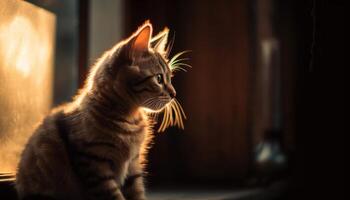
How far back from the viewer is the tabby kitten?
1.13 m

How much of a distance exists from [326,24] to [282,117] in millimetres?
1340

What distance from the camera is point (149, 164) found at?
2102 millimetres

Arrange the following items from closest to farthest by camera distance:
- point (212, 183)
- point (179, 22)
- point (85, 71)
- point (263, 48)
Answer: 1. point (85, 71)
2. point (212, 183)
3. point (179, 22)
4. point (263, 48)

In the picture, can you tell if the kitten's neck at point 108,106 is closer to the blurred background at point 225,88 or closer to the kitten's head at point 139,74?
the kitten's head at point 139,74

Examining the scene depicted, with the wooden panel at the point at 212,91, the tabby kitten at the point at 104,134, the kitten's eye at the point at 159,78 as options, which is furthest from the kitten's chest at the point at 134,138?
the wooden panel at the point at 212,91

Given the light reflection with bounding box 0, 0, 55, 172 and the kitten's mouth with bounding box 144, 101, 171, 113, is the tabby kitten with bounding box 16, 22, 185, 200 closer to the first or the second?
the kitten's mouth with bounding box 144, 101, 171, 113

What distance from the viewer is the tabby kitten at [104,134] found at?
44.6 inches

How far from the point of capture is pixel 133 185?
49.6 inches

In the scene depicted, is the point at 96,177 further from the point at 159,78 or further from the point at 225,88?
the point at 225,88

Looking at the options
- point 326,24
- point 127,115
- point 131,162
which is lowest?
point 131,162

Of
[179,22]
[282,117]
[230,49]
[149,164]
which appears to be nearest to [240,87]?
[230,49]

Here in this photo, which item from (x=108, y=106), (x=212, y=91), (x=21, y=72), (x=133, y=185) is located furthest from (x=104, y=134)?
(x=212, y=91)

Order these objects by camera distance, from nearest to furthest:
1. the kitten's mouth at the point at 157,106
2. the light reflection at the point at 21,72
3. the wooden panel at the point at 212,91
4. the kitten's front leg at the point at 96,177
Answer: the kitten's front leg at the point at 96,177 → the kitten's mouth at the point at 157,106 → the light reflection at the point at 21,72 → the wooden panel at the point at 212,91

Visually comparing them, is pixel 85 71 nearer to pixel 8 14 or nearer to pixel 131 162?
pixel 8 14
